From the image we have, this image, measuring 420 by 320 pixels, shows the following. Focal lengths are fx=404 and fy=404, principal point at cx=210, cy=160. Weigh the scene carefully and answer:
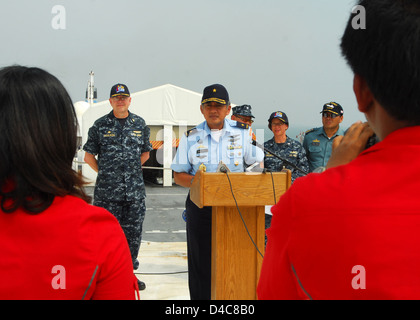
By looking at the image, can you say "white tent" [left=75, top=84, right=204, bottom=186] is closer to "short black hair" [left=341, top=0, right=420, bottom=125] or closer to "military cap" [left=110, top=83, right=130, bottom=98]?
"military cap" [left=110, top=83, right=130, bottom=98]

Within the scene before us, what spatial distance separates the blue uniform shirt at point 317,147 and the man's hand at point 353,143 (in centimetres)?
416

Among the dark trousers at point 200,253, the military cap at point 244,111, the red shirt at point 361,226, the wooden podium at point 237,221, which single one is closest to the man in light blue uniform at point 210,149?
the dark trousers at point 200,253

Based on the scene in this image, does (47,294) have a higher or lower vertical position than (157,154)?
higher

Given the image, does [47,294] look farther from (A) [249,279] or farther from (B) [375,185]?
(A) [249,279]

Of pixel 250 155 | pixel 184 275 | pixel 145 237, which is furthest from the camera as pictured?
pixel 145 237

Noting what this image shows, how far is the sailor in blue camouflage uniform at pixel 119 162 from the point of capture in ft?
15.2

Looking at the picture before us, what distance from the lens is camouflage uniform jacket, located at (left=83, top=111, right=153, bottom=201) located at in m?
4.62

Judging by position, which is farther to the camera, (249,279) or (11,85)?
(249,279)

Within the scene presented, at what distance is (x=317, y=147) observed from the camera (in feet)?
16.9

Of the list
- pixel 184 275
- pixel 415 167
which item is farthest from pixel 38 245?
pixel 184 275

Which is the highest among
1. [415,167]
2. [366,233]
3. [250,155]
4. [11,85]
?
[11,85]

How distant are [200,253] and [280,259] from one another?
2.65m

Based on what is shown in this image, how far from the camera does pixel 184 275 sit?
475 cm
